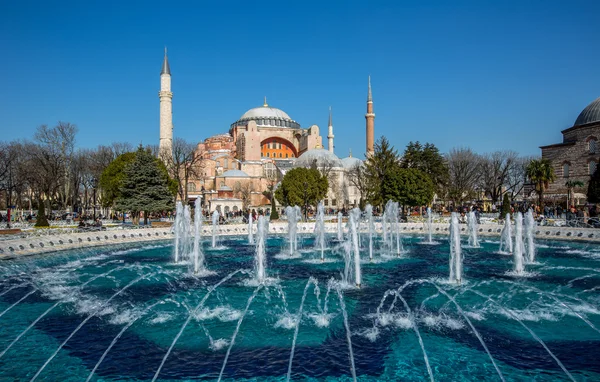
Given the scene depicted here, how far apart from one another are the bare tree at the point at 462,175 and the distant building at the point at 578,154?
6232 millimetres

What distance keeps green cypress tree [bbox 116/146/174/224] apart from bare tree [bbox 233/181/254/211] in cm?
2139

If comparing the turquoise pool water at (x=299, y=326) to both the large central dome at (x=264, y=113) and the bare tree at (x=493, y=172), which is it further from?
the large central dome at (x=264, y=113)

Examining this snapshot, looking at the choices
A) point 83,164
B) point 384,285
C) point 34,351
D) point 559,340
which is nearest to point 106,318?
point 34,351

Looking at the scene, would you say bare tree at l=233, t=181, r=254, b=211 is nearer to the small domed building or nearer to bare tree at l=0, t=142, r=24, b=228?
the small domed building

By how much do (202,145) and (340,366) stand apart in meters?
59.3

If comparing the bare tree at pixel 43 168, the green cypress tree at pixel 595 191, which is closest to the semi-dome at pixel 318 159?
the bare tree at pixel 43 168

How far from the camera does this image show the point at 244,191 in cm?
4803

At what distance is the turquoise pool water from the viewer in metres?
5.44

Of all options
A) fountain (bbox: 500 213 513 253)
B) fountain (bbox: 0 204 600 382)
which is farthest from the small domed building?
fountain (bbox: 0 204 600 382)

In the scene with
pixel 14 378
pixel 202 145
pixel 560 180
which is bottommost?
pixel 14 378

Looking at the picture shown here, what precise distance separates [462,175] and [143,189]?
27.0 metres

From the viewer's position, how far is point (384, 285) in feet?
32.3

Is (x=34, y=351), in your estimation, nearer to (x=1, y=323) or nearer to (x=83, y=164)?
(x=1, y=323)

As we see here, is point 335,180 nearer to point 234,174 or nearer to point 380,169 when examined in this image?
point 234,174
